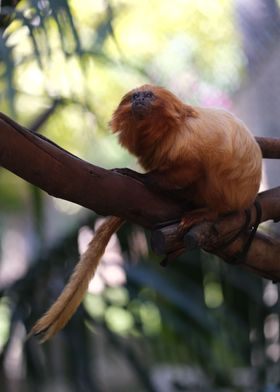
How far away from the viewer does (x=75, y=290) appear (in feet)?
5.90

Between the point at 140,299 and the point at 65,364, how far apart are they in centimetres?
42

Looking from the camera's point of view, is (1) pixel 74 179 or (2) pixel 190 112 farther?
(2) pixel 190 112

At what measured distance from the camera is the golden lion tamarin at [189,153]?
1703 mm

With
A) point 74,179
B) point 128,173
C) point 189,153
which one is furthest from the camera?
point 189,153

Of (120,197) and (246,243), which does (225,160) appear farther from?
(120,197)

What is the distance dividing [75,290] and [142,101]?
477 millimetres

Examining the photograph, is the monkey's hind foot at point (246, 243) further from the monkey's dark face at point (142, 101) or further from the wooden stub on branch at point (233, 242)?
the monkey's dark face at point (142, 101)

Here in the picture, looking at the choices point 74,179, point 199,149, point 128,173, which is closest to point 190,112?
point 199,149

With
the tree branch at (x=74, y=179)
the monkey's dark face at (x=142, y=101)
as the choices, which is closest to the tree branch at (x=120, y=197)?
the tree branch at (x=74, y=179)

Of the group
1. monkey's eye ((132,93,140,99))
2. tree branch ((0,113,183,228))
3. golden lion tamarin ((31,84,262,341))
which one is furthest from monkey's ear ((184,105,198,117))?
tree branch ((0,113,183,228))

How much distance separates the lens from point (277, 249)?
5.94ft

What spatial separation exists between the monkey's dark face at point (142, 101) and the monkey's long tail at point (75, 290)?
0.27m

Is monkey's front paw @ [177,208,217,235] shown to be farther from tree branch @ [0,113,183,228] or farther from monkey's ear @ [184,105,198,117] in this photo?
monkey's ear @ [184,105,198,117]

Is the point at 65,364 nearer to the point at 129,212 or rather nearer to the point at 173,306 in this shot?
the point at 173,306
